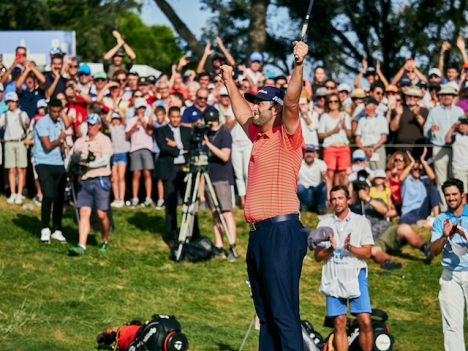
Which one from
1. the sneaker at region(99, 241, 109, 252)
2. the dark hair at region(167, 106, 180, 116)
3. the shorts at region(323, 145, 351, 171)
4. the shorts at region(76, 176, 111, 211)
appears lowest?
the sneaker at region(99, 241, 109, 252)

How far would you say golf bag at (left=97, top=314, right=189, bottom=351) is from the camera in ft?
31.0

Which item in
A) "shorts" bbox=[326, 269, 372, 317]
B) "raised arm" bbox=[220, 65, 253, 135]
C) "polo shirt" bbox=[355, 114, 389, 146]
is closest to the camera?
"raised arm" bbox=[220, 65, 253, 135]

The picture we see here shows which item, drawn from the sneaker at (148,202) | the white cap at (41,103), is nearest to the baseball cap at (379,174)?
the sneaker at (148,202)

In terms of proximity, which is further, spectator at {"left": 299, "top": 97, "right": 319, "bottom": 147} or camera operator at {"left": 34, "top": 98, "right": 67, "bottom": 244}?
spectator at {"left": 299, "top": 97, "right": 319, "bottom": 147}

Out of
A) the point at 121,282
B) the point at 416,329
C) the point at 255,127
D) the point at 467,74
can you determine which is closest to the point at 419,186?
the point at 467,74

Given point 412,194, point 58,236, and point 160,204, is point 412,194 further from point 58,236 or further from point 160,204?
point 58,236

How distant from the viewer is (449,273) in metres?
9.29

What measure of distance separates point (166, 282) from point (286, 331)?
6337 mm

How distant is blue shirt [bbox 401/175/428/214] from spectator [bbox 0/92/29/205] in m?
6.41

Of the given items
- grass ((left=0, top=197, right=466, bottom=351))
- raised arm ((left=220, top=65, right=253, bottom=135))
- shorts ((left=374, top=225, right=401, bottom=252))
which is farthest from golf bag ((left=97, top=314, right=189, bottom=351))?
shorts ((left=374, top=225, right=401, bottom=252))

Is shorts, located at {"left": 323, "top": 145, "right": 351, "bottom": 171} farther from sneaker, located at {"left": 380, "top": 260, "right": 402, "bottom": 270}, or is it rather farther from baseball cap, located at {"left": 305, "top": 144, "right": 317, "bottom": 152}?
sneaker, located at {"left": 380, "top": 260, "right": 402, "bottom": 270}

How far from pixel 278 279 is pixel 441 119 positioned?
359 inches

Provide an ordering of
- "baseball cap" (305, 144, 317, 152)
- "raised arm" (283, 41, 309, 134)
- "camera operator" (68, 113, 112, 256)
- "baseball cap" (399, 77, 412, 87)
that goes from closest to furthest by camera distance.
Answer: "raised arm" (283, 41, 309, 134) → "camera operator" (68, 113, 112, 256) → "baseball cap" (305, 144, 317, 152) → "baseball cap" (399, 77, 412, 87)

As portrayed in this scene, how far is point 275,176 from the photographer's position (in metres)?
7.25
